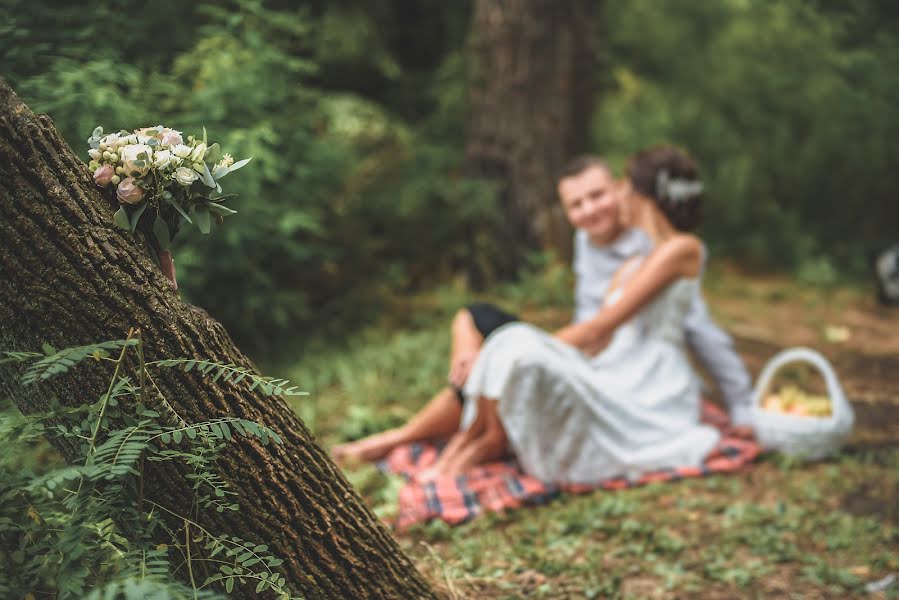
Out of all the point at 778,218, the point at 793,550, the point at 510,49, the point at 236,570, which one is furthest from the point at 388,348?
the point at 778,218

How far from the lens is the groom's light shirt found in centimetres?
423

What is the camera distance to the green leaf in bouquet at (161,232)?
1.71 meters

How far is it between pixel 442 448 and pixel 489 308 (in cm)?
77

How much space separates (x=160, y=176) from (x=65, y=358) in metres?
0.45

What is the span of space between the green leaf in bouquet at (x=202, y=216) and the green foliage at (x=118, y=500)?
0.32 metres

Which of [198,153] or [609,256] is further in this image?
[609,256]

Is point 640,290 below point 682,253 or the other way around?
below

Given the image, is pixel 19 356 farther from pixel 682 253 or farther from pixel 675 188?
pixel 675 188

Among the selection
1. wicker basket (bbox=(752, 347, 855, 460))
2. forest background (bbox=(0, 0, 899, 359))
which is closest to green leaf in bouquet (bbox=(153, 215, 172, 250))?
forest background (bbox=(0, 0, 899, 359))

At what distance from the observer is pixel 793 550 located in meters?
2.85

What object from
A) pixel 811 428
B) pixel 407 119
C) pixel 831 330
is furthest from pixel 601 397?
pixel 407 119

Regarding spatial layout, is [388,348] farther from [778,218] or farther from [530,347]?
[778,218]

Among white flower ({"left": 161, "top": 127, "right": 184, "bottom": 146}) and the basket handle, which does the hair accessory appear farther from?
white flower ({"left": 161, "top": 127, "right": 184, "bottom": 146})

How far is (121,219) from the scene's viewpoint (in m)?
1.63
